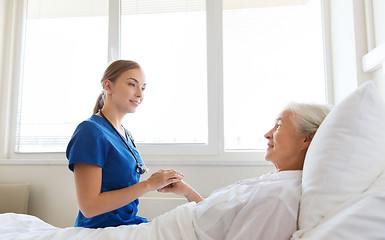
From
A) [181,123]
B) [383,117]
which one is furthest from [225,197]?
[181,123]

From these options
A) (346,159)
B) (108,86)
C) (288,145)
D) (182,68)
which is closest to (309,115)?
(288,145)

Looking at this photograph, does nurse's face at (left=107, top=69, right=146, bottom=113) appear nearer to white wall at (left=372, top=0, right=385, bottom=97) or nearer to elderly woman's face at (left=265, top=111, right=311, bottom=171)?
elderly woman's face at (left=265, top=111, right=311, bottom=171)

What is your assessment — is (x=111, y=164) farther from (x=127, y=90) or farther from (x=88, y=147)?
(x=127, y=90)

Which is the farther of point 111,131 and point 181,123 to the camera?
point 181,123

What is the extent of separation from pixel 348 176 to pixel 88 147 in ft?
3.02

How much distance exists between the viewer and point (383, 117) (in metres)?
0.82

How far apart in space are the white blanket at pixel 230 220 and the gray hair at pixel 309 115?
0.65ft

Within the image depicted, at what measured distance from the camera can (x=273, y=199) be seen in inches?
32.6

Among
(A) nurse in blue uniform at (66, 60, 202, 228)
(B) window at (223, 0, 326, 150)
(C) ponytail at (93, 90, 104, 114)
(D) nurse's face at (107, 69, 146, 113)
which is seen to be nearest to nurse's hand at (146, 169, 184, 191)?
(A) nurse in blue uniform at (66, 60, 202, 228)

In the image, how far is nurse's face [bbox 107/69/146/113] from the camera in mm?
1401

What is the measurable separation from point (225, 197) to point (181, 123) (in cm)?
118

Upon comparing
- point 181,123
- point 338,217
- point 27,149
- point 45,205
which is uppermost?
point 181,123

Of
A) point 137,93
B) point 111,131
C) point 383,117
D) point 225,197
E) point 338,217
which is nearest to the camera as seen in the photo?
point 338,217

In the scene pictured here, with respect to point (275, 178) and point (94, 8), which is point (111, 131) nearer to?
point (275, 178)
